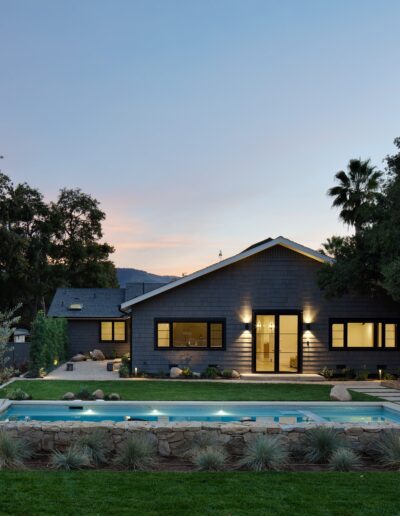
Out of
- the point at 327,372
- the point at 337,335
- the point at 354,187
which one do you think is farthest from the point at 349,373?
the point at 354,187

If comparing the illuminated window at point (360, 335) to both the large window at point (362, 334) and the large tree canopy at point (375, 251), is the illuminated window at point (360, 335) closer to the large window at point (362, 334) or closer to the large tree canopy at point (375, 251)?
the large window at point (362, 334)

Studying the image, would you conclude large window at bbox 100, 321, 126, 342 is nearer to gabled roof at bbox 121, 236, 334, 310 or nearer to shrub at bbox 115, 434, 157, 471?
gabled roof at bbox 121, 236, 334, 310

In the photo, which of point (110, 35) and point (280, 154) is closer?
point (110, 35)

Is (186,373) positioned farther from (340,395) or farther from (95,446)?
(95,446)

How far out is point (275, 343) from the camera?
20.5 meters

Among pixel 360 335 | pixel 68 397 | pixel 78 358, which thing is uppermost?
pixel 360 335

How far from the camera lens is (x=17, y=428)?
29.0 feet

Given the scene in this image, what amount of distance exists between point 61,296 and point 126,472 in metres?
22.8

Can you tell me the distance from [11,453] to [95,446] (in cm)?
123

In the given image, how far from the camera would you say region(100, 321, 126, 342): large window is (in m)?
27.5

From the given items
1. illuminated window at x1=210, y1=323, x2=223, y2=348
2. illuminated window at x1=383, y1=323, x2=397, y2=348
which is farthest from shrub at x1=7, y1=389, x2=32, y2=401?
illuminated window at x1=383, y1=323, x2=397, y2=348

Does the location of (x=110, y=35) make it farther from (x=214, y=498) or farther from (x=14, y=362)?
(x=214, y=498)

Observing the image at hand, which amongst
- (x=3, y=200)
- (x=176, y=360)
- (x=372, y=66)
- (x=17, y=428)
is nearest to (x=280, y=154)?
(x=372, y=66)

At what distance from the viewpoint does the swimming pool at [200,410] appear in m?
13.2
